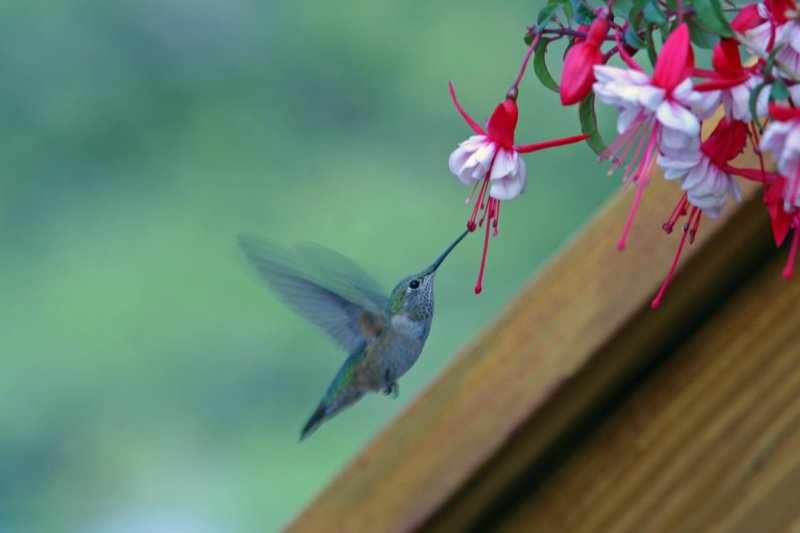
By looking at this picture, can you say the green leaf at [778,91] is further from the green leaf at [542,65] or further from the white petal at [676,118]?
the green leaf at [542,65]

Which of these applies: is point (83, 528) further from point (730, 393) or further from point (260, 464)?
point (730, 393)

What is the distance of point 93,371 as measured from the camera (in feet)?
6.00

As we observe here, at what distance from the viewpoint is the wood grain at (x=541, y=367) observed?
2.13 ft

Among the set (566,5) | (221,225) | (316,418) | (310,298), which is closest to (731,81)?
(566,5)

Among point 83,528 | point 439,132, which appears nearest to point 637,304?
point 439,132

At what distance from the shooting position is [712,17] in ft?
1.67

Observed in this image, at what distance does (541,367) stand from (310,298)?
35 cm

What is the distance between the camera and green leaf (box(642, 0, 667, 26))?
0.55 metres

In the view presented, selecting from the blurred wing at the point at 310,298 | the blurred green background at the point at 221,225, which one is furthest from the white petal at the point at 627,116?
the blurred green background at the point at 221,225

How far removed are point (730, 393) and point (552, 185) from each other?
3.60 feet

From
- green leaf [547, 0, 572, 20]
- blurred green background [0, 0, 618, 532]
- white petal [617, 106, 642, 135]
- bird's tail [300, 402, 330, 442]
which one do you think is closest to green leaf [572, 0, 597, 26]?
green leaf [547, 0, 572, 20]

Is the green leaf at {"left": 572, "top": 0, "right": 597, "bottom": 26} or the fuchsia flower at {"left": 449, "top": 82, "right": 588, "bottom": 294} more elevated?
the green leaf at {"left": 572, "top": 0, "right": 597, "bottom": 26}

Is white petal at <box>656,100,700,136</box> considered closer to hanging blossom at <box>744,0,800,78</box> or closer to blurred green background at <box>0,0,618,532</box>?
hanging blossom at <box>744,0,800,78</box>

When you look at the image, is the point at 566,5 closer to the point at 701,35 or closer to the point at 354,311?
the point at 701,35
